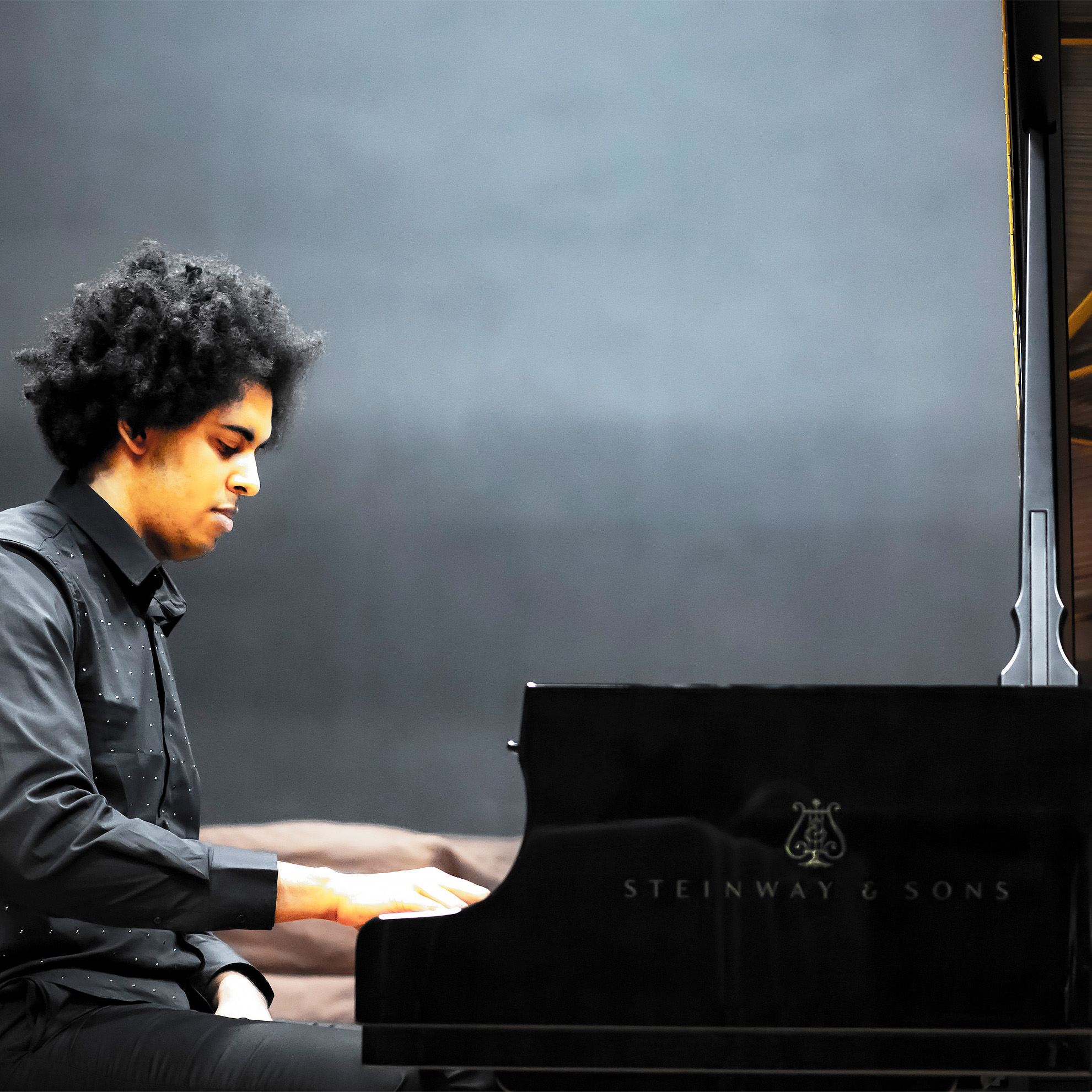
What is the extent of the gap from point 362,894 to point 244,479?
0.52m

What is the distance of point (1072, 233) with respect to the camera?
1531mm

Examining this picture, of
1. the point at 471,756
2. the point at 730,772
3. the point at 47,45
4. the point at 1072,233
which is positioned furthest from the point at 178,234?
the point at 730,772

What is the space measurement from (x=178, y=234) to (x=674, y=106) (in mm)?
1443

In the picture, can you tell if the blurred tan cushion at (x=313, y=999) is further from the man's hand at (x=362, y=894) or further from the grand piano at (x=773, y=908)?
the grand piano at (x=773, y=908)

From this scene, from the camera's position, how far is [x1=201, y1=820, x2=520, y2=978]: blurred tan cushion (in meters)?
2.42

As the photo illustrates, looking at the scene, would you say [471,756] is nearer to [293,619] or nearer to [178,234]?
[293,619]

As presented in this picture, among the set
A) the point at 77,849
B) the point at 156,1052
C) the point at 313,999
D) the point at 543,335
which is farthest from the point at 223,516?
the point at 543,335

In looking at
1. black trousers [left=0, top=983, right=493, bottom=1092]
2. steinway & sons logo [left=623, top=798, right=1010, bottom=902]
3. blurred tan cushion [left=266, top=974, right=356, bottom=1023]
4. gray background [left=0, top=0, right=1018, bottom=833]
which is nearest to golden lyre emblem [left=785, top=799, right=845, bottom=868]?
steinway & sons logo [left=623, top=798, right=1010, bottom=902]

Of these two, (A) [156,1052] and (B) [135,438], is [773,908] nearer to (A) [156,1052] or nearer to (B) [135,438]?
(A) [156,1052]

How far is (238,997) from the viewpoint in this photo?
3.94 ft

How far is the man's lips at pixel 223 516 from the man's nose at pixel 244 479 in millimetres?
23

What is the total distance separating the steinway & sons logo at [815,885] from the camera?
83cm

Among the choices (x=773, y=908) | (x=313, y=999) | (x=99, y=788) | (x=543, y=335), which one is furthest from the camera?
(x=543, y=335)

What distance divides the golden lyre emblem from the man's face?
706 mm
